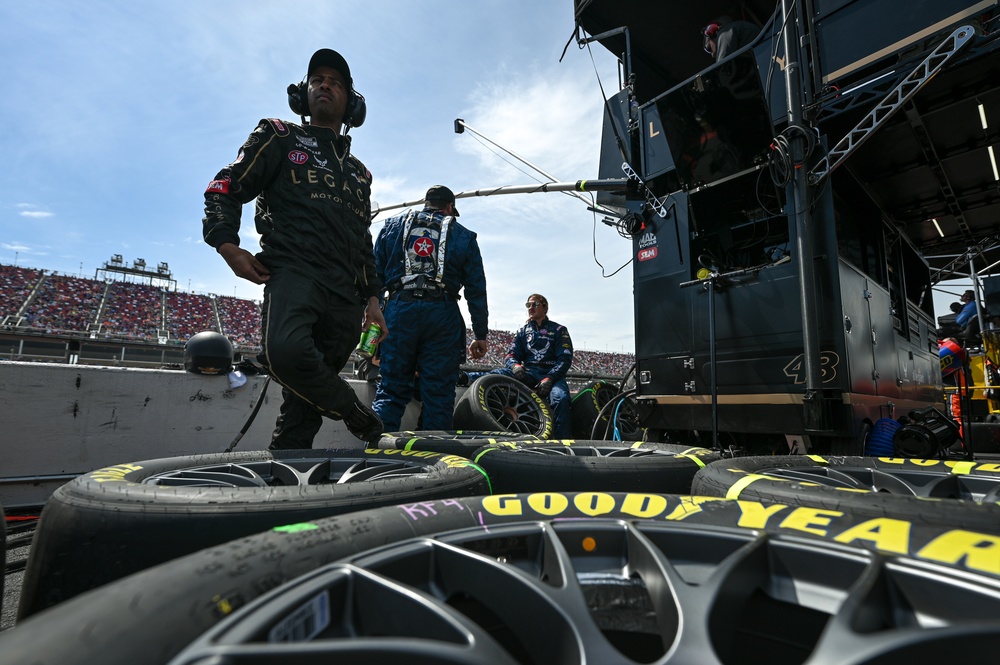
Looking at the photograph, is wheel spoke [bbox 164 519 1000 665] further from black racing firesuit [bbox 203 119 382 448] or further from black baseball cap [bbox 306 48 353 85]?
black baseball cap [bbox 306 48 353 85]

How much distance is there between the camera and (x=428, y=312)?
3428mm

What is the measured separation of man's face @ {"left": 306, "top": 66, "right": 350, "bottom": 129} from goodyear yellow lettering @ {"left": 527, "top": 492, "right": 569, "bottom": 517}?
2446 millimetres

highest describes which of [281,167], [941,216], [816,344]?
[941,216]

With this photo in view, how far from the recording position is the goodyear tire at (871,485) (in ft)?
3.12

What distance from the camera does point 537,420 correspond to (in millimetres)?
4910

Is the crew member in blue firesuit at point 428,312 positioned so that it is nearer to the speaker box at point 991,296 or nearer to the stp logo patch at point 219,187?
the stp logo patch at point 219,187

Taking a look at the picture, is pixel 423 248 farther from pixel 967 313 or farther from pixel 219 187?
pixel 967 313

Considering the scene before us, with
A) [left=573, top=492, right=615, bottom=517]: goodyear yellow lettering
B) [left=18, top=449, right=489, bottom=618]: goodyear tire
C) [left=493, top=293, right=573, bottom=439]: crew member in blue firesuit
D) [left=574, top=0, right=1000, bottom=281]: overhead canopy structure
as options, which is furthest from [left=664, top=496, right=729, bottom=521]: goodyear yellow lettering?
[left=493, top=293, right=573, bottom=439]: crew member in blue firesuit

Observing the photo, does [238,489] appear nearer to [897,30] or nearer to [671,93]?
[671,93]

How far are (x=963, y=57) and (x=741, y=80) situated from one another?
4.57ft

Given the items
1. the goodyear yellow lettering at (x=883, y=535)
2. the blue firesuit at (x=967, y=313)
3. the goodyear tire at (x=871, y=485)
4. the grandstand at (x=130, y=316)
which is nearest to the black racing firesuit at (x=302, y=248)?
the goodyear tire at (x=871, y=485)

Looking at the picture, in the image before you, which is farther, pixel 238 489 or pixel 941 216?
pixel 941 216

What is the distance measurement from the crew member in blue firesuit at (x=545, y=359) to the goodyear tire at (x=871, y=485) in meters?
3.64

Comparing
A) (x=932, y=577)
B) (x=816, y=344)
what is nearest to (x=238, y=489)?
(x=932, y=577)
